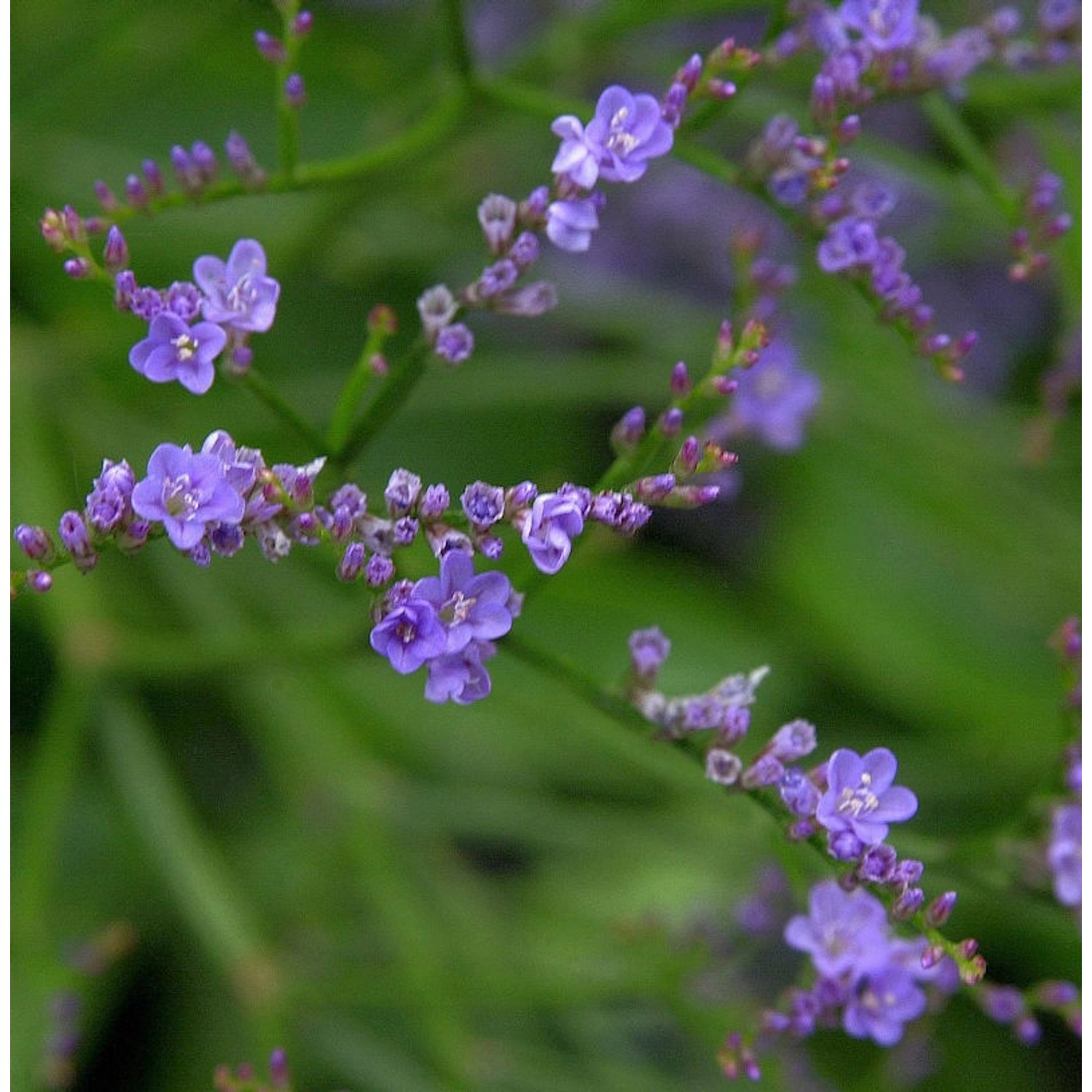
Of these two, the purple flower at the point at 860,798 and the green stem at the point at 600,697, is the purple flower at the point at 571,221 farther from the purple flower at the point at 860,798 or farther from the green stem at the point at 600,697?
the purple flower at the point at 860,798

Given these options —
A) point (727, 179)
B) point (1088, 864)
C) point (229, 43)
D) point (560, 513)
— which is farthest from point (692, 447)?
point (229, 43)

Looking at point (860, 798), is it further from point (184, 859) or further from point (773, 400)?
point (184, 859)

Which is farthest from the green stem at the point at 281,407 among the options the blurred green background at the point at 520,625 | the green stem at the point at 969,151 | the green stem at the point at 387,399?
the green stem at the point at 969,151

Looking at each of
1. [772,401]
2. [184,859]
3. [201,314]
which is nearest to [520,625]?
[772,401]

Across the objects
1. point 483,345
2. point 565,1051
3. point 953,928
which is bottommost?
point 565,1051

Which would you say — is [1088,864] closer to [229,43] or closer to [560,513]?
[560,513]

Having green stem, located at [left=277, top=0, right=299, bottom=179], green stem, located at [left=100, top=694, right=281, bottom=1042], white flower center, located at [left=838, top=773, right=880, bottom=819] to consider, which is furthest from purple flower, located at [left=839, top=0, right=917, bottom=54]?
green stem, located at [left=100, top=694, right=281, bottom=1042]

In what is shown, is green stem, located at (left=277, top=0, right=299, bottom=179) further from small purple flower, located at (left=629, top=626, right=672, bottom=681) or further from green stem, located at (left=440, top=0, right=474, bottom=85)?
small purple flower, located at (left=629, top=626, right=672, bottom=681)
